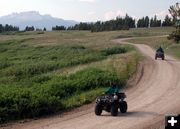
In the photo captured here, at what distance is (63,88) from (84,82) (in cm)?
264

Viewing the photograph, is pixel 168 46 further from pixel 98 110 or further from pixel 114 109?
pixel 114 109

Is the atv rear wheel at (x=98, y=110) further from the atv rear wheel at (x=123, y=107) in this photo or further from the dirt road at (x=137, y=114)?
the atv rear wheel at (x=123, y=107)

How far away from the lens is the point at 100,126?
18.0m

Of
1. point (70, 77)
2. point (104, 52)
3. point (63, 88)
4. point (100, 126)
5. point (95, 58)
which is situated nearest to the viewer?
point (100, 126)

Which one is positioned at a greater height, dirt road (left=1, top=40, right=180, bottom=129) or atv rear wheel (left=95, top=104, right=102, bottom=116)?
atv rear wheel (left=95, top=104, right=102, bottom=116)

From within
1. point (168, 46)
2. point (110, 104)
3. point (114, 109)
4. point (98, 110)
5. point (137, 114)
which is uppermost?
point (110, 104)

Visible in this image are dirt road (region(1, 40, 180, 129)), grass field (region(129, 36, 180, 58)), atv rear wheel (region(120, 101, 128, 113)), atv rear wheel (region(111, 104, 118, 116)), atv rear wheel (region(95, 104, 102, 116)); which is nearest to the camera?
dirt road (region(1, 40, 180, 129))

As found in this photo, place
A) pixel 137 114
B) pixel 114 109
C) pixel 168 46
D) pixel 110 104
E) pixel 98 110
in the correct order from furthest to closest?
pixel 168 46, pixel 137 114, pixel 98 110, pixel 110 104, pixel 114 109

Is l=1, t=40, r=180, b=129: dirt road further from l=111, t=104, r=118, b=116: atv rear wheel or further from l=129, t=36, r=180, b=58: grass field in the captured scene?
l=129, t=36, r=180, b=58: grass field

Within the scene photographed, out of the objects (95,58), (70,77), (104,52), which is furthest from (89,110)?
(104,52)

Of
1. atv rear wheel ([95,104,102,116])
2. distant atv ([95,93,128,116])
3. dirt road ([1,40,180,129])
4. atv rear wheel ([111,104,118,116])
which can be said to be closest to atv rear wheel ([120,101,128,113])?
distant atv ([95,93,128,116])

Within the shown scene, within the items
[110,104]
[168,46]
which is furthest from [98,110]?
[168,46]

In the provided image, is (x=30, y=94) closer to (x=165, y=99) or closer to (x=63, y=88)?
(x=63, y=88)

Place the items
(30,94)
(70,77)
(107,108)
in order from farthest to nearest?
(70,77)
(30,94)
(107,108)
